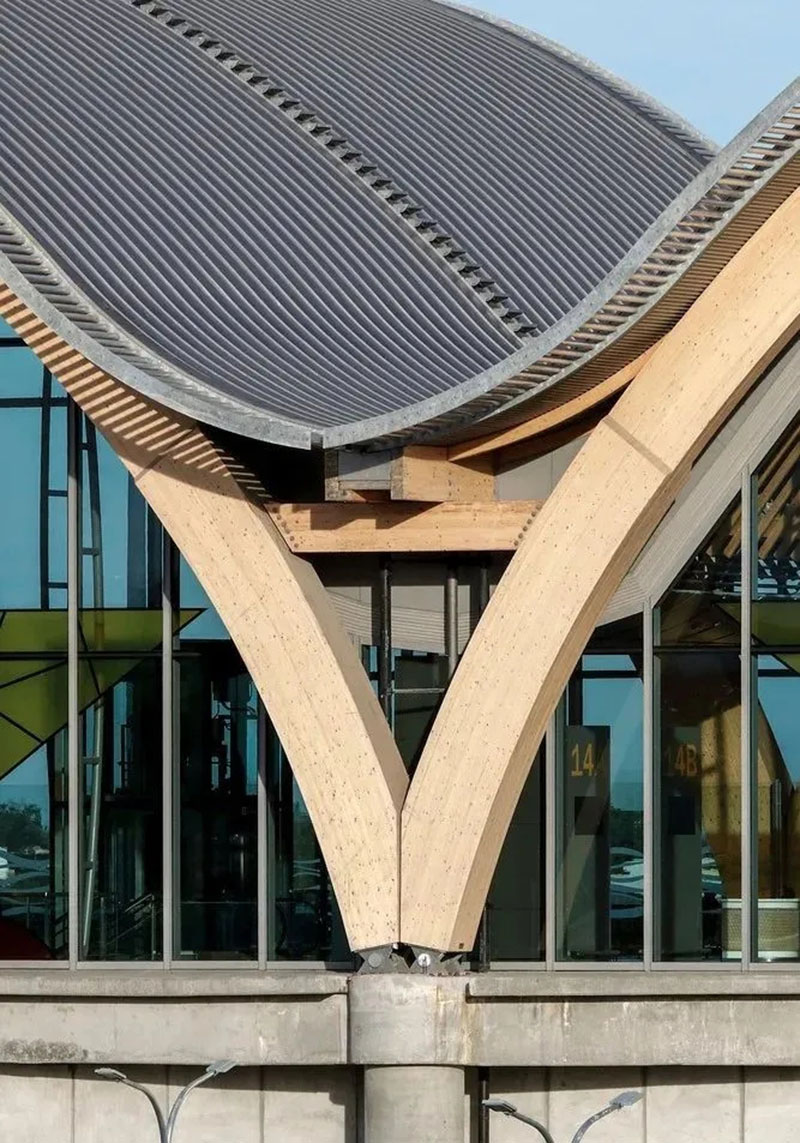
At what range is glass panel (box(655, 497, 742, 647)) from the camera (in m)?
27.7

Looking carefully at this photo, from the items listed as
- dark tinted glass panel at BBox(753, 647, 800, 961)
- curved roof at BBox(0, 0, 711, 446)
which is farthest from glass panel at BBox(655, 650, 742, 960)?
curved roof at BBox(0, 0, 711, 446)

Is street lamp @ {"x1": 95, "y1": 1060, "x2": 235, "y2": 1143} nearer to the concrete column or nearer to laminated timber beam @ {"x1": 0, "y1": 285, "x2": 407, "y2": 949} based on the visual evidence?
the concrete column

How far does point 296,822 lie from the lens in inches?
1110

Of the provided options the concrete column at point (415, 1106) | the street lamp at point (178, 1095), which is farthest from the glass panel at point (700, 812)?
the street lamp at point (178, 1095)

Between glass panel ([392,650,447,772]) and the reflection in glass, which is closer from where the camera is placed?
glass panel ([392,650,447,772])

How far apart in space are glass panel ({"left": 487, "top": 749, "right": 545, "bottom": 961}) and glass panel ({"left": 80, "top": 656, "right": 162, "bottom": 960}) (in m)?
3.65

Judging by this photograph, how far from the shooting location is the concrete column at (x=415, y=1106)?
83.9 ft

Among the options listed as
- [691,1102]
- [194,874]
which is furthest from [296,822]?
[691,1102]

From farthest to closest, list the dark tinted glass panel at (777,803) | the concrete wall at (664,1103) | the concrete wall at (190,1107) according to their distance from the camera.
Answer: the dark tinted glass panel at (777,803) < the concrete wall at (190,1107) < the concrete wall at (664,1103)

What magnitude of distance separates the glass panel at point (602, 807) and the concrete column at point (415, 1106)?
100 inches

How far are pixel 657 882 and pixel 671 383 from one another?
5.66m

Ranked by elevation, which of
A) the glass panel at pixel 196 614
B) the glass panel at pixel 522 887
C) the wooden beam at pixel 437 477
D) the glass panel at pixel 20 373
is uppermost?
the glass panel at pixel 20 373

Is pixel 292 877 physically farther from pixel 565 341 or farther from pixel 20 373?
pixel 565 341

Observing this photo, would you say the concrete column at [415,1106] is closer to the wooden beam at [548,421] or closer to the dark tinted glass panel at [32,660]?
the dark tinted glass panel at [32,660]
